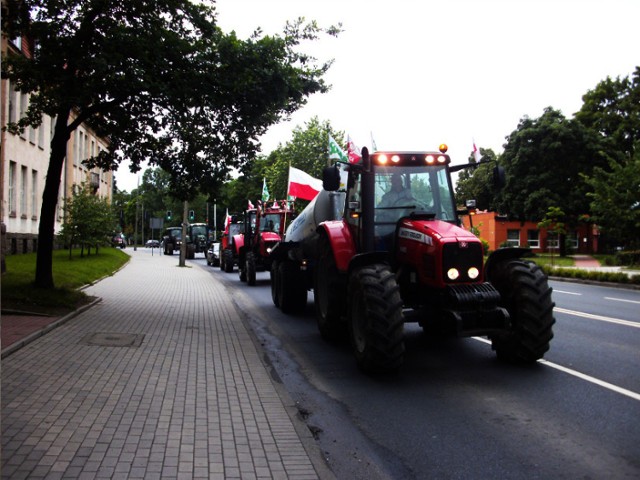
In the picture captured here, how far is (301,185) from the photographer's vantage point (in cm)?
1628

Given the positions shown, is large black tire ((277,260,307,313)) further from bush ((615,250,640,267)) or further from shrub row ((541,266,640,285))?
bush ((615,250,640,267))

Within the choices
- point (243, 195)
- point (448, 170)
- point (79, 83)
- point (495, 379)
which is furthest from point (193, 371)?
point (243, 195)

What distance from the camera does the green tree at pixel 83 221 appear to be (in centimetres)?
2670

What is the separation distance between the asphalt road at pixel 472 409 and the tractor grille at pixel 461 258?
117cm

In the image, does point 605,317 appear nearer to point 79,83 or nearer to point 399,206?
point 399,206

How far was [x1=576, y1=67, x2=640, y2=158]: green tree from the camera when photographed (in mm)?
45094

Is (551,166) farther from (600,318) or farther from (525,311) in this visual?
(525,311)

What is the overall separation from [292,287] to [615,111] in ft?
147

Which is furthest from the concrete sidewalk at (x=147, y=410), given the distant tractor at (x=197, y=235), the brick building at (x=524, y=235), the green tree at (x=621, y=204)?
the brick building at (x=524, y=235)

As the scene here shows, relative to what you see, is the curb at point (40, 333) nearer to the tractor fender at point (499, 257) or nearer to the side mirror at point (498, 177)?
the tractor fender at point (499, 257)

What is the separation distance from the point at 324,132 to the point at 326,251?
4083 cm

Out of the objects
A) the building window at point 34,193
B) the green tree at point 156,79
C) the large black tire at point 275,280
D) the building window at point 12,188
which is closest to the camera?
the green tree at point 156,79

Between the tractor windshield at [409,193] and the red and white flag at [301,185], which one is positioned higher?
the red and white flag at [301,185]

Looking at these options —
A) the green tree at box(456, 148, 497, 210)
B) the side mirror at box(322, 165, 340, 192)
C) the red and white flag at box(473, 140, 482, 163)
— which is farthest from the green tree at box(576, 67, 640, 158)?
the side mirror at box(322, 165, 340, 192)
